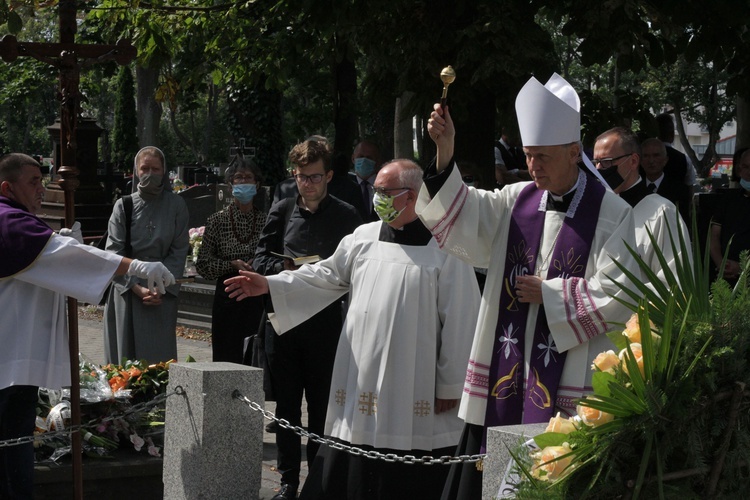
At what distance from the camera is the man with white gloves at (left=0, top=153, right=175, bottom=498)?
5.82 metres

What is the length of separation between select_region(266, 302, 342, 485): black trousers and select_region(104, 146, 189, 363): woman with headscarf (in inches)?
62.3

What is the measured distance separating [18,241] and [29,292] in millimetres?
333

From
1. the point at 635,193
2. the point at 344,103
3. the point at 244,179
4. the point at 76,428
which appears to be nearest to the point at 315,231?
the point at 244,179

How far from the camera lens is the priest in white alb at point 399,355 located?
5.98 meters

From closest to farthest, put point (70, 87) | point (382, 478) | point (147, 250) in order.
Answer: point (382, 478)
point (70, 87)
point (147, 250)

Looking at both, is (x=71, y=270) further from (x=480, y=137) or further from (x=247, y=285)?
(x=480, y=137)

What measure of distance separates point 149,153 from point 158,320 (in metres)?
1.25

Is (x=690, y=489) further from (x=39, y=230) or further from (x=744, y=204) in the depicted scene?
(x=744, y=204)

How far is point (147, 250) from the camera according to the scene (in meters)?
8.57

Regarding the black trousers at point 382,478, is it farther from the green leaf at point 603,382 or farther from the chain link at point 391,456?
the green leaf at point 603,382

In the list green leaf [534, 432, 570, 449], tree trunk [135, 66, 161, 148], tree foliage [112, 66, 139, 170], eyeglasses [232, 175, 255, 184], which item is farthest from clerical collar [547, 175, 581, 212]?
→ tree foliage [112, 66, 139, 170]

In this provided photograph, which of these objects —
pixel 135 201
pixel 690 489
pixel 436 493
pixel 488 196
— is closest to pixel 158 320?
pixel 135 201

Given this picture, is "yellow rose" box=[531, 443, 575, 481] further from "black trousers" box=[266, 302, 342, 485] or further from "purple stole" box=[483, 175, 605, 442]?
"black trousers" box=[266, 302, 342, 485]

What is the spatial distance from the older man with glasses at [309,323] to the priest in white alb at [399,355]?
41.6 inches
